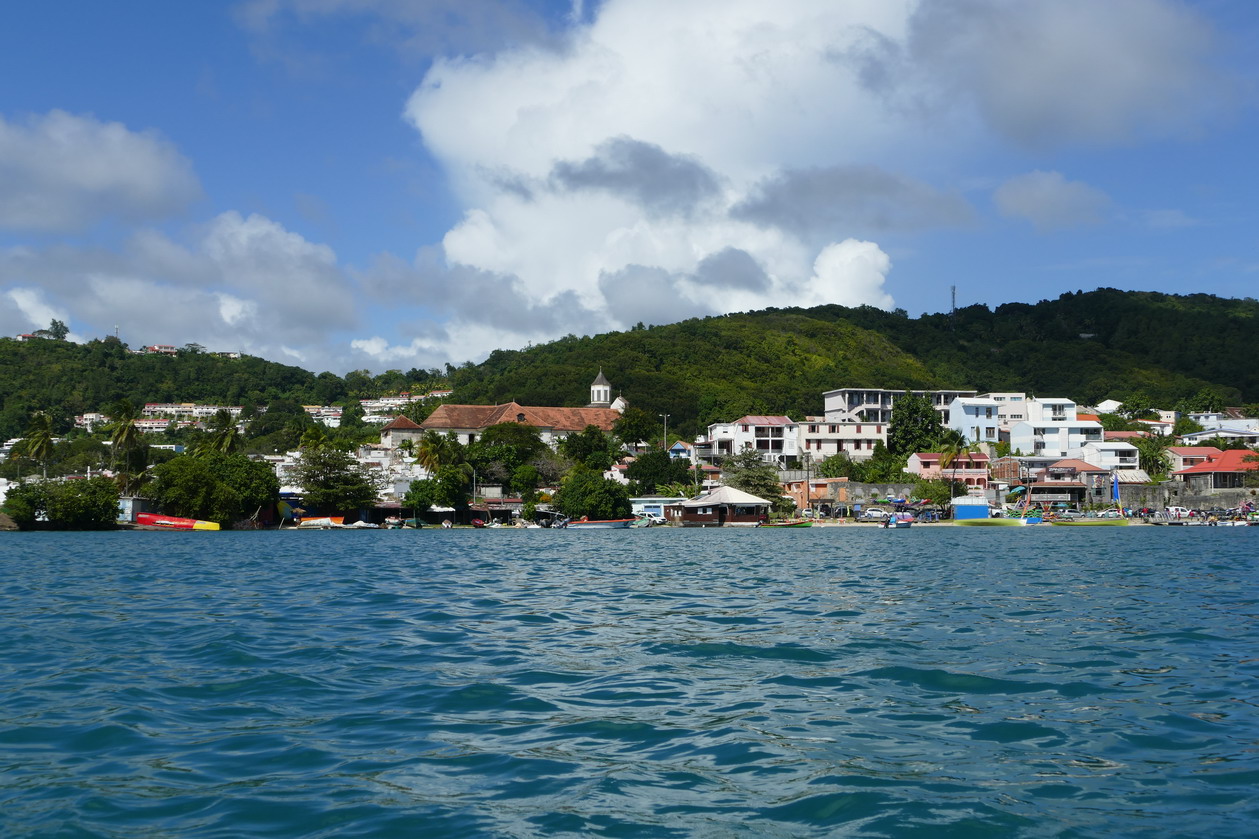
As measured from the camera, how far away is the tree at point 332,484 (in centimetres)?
6506

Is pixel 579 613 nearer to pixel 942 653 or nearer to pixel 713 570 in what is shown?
pixel 942 653

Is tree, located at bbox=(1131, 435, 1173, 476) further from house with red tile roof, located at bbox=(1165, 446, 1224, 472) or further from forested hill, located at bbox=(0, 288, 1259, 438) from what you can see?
forested hill, located at bbox=(0, 288, 1259, 438)

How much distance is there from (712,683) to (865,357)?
147776mm

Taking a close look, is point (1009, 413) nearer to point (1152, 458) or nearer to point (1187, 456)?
point (1152, 458)

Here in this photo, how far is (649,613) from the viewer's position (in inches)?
609

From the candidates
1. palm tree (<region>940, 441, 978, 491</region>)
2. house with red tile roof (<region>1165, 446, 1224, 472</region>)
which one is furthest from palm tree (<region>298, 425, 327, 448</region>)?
house with red tile roof (<region>1165, 446, 1224, 472</region>)

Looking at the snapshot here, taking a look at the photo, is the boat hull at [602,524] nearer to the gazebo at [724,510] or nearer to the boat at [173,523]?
the gazebo at [724,510]

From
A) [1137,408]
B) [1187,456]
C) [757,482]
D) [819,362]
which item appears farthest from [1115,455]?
[819,362]

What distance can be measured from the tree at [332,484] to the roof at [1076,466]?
53486 mm

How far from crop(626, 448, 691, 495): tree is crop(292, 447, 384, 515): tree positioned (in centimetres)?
1998

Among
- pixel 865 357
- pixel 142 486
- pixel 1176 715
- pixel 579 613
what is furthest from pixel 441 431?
pixel 1176 715

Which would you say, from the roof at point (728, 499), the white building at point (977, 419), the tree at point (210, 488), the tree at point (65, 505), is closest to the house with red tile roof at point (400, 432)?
the tree at point (210, 488)

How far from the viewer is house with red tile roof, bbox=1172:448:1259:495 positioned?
234 feet

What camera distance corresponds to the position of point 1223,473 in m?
71.5
